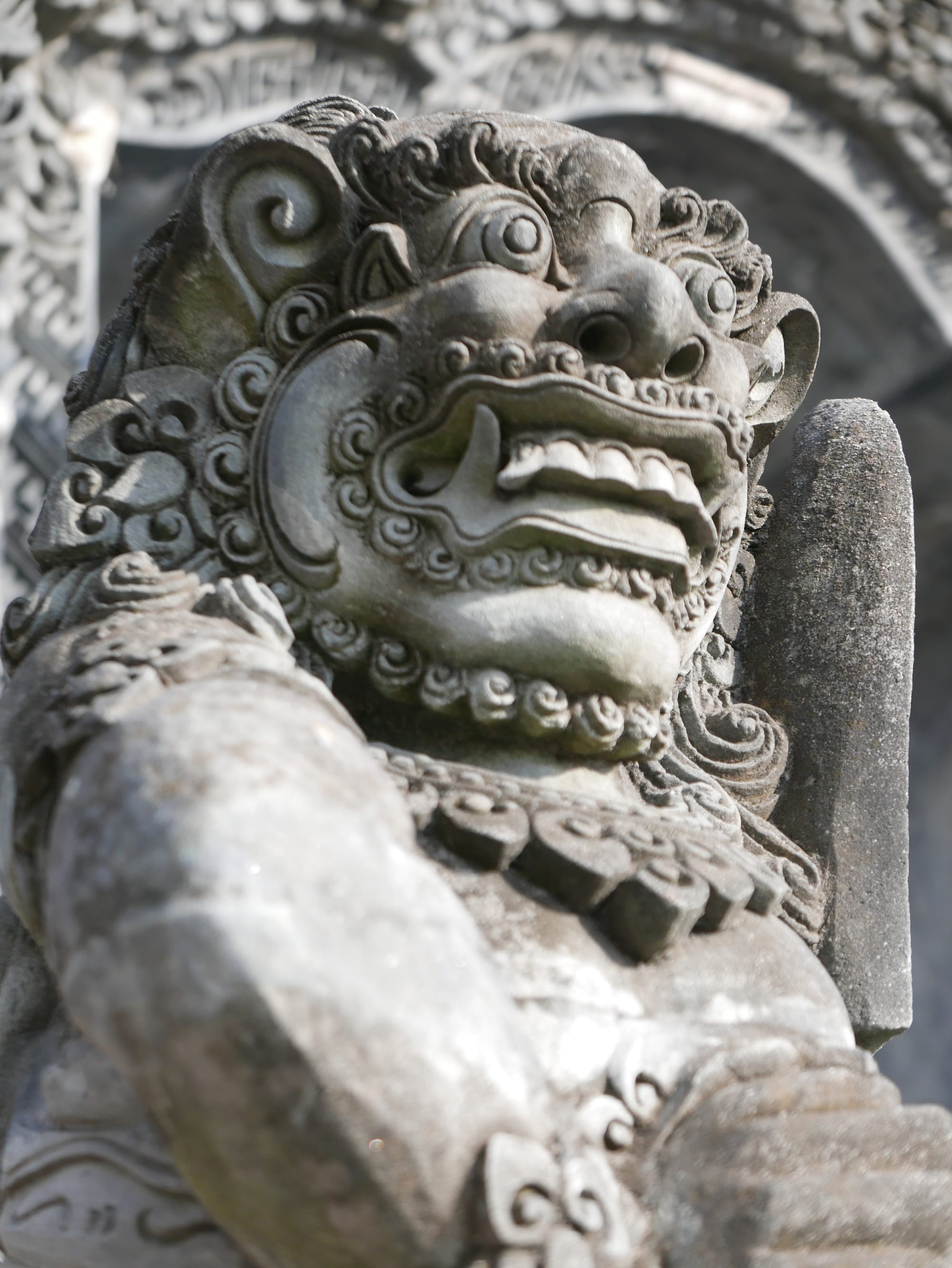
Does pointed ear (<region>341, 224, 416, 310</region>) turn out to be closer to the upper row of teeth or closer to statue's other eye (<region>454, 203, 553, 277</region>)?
statue's other eye (<region>454, 203, 553, 277</region>)

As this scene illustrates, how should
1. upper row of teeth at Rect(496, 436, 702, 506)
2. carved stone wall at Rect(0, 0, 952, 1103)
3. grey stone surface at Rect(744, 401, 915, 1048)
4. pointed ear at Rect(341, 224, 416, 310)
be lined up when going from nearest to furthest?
1. upper row of teeth at Rect(496, 436, 702, 506)
2. pointed ear at Rect(341, 224, 416, 310)
3. grey stone surface at Rect(744, 401, 915, 1048)
4. carved stone wall at Rect(0, 0, 952, 1103)

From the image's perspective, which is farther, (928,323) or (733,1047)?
(928,323)

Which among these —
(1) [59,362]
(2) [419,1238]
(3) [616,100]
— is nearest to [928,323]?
(3) [616,100]

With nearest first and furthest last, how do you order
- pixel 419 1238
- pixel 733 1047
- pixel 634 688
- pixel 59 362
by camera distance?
pixel 419 1238 < pixel 733 1047 < pixel 634 688 < pixel 59 362

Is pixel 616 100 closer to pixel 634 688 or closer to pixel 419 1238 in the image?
pixel 634 688

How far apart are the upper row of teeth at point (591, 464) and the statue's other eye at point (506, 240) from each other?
218 mm

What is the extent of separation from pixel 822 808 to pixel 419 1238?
1.26m

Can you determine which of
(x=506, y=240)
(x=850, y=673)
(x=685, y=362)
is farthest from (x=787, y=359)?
(x=506, y=240)

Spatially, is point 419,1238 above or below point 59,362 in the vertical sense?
above

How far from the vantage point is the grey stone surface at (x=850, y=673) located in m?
2.39

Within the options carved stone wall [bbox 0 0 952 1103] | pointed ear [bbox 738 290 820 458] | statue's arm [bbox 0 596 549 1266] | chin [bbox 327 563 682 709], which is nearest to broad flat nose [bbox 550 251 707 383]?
chin [bbox 327 563 682 709]

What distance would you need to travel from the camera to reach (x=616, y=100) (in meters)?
5.94

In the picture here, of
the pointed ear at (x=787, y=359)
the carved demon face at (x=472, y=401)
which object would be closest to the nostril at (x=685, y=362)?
the carved demon face at (x=472, y=401)

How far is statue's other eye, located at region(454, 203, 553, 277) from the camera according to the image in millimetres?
1945
